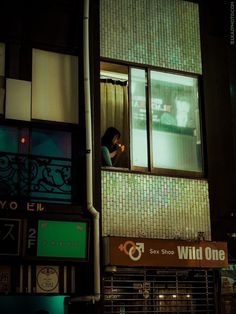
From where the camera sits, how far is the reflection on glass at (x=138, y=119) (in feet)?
44.2

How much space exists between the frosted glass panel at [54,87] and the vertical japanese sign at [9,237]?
2.42 m

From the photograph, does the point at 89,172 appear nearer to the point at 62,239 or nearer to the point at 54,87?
the point at 62,239

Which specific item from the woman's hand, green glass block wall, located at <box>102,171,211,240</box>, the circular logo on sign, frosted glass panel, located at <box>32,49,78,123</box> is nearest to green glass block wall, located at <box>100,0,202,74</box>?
frosted glass panel, located at <box>32,49,78,123</box>

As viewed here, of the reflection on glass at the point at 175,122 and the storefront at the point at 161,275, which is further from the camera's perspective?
the reflection on glass at the point at 175,122

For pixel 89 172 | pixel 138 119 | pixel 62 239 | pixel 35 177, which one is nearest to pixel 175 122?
pixel 138 119

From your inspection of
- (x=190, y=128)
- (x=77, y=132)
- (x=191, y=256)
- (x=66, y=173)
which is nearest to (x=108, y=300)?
(x=191, y=256)

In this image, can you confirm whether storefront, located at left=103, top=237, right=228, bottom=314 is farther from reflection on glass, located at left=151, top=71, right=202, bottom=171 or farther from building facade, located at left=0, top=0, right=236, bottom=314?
reflection on glass, located at left=151, top=71, right=202, bottom=171

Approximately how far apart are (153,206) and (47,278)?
2.67 m

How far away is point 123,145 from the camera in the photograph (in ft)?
44.2

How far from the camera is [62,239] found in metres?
11.7

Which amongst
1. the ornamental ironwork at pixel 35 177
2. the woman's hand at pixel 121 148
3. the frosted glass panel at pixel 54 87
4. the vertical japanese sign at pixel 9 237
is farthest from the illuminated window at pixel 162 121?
the vertical japanese sign at pixel 9 237

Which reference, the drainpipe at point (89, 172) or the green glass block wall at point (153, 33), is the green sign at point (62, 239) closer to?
the drainpipe at point (89, 172)

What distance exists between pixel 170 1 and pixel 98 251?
617 cm

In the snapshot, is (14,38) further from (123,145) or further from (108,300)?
(108,300)
